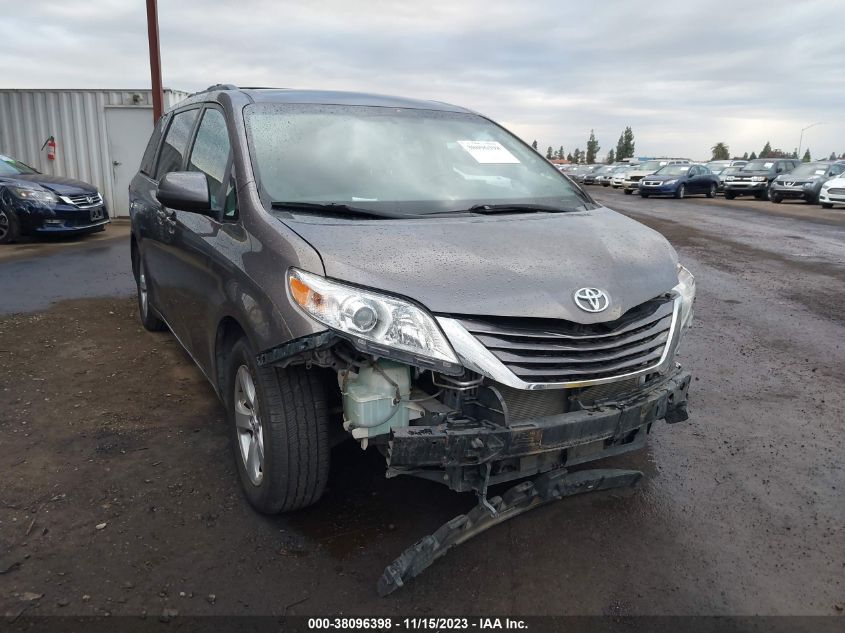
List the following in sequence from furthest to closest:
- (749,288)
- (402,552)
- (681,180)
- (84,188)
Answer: (681,180) < (84,188) < (749,288) < (402,552)

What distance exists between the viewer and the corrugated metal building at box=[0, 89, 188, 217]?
14.8 meters

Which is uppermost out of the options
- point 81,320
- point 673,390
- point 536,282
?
point 536,282

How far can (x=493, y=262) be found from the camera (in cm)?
265

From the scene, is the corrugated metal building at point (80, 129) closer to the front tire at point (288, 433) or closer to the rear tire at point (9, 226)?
the rear tire at point (9, 226)

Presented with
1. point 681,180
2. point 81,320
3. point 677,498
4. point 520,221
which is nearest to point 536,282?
point 520,221

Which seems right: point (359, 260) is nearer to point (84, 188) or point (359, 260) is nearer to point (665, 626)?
point (665, 626)

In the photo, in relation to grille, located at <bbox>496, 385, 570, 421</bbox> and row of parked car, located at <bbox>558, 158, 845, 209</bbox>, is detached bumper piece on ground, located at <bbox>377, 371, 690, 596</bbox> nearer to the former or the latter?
grille, located at <bbox>496, 385, 570, 421</bbox>

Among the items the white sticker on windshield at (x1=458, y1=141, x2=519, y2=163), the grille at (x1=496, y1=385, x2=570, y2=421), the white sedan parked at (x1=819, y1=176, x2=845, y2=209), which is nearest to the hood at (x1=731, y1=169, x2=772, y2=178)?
the white sedan parked at (x1=819, y1=176, x2=845, y2=209)

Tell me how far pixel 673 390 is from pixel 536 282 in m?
0.85

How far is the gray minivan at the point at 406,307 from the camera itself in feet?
7.96

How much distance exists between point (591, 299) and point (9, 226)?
37.6 ft

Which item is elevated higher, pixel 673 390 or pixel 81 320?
pixel 673 390

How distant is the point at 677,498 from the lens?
10.6ft

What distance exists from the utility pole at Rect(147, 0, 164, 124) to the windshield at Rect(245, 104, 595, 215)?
33.7 feet
